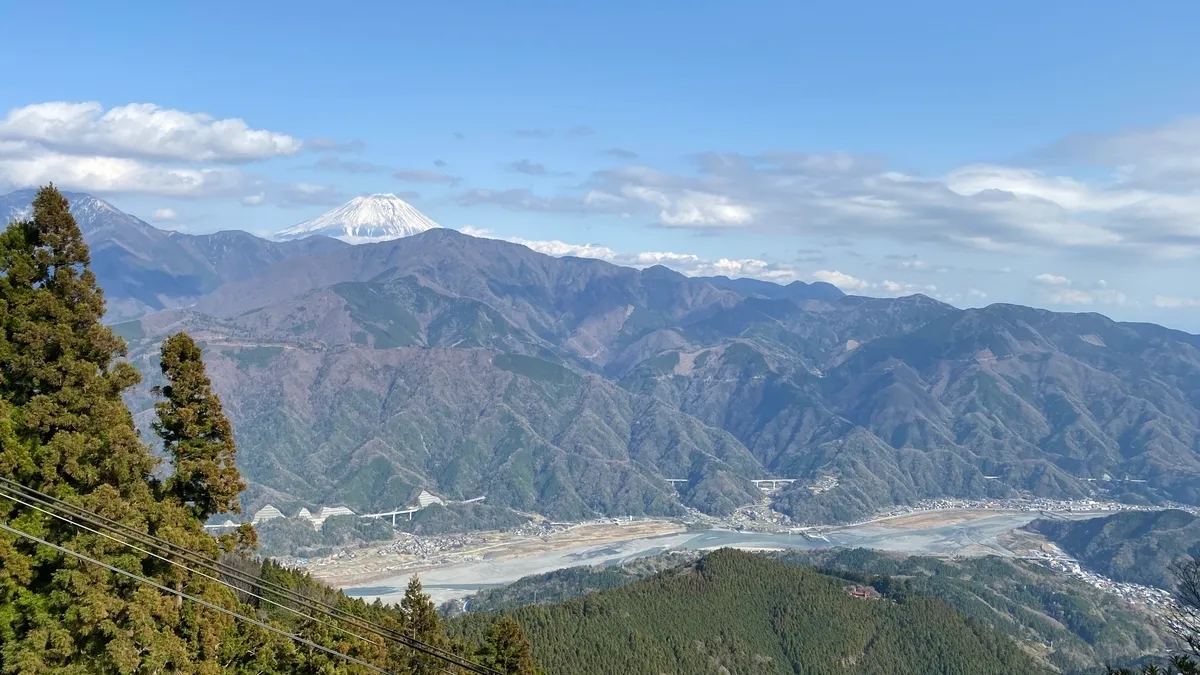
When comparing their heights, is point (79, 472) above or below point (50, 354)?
below

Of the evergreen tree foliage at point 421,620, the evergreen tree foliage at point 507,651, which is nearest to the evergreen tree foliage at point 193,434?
the evergreen tree foliage at point 507,651

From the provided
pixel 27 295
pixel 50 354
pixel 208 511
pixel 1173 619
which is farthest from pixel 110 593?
pixel 1173 619

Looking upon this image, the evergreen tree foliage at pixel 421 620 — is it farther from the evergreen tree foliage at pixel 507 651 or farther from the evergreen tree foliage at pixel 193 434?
the evergreen tree foliage at pixel 193 434

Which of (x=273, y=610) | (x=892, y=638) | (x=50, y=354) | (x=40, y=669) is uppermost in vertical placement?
(x=50, y=354)

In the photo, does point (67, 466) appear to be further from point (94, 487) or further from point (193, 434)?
point (193, 434)

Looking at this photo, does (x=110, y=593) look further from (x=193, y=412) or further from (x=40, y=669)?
(x=193, y=412)

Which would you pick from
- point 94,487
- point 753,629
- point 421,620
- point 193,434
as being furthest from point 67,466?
point 753,629

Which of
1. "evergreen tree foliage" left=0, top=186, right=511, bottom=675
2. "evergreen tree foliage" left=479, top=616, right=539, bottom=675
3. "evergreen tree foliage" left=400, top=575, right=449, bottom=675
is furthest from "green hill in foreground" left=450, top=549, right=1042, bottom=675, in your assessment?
"evergreen tree foliage" left=0, top=186, right=511, bottom=675
